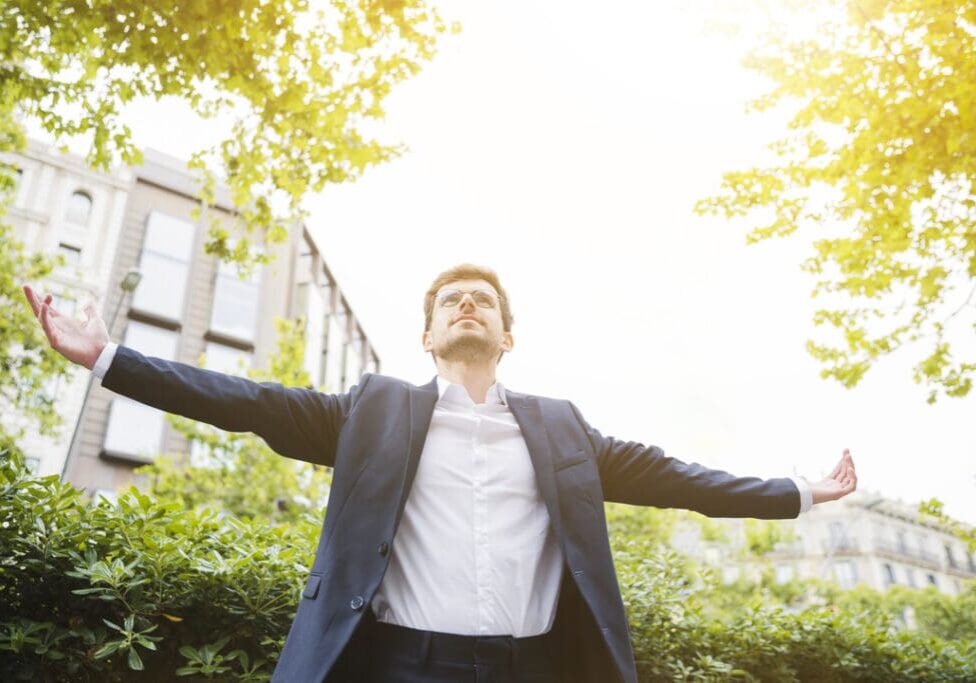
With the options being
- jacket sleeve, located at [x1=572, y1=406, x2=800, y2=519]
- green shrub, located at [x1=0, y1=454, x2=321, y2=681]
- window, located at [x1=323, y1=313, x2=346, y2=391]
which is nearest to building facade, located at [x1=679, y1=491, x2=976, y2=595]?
window, located at [x1=323, y1=313, x2=346, y2=391]

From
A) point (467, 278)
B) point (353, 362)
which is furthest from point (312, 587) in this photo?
point (353, 362)

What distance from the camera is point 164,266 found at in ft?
104

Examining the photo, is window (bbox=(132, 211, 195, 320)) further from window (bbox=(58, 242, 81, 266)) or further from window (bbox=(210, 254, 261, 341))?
window (bbox=(58, 242, 81, 266))

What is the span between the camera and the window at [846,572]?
164ft

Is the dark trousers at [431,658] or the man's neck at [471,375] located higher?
the man's neck at [471,375]

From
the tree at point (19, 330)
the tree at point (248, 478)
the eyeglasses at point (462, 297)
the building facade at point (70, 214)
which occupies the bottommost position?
the eyeglasses at point (462, 297)

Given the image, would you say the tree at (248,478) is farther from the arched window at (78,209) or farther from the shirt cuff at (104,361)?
the arched window at (78,209)

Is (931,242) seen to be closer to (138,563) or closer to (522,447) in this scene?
(522,447)

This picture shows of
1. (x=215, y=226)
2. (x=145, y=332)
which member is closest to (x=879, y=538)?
(x=145, y=332)

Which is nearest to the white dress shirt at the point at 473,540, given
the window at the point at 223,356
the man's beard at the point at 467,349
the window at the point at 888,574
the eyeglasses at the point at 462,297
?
the man's beard at the point at 467,349

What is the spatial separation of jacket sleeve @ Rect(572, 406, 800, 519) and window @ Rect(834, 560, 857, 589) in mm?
55766

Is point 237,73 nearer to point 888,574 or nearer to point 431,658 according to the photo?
point 431,658

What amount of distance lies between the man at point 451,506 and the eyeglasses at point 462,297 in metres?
0.44

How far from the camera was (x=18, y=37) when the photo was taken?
18.0 feet
